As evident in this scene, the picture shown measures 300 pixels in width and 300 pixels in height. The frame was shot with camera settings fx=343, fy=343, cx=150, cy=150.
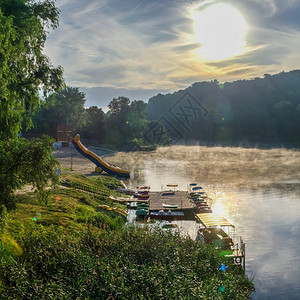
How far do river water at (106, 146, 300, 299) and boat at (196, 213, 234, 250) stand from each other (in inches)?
69.5

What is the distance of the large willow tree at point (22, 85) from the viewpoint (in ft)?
44.5

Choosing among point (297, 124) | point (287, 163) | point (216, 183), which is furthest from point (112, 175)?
point (297, 124)

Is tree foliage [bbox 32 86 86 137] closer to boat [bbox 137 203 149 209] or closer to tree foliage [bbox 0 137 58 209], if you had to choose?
boat [bbox 137 203 149 209]

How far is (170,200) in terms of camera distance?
40.1 meters

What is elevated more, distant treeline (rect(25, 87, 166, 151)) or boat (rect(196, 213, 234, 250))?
distant treeline (rect(25, 87, 166, 151))

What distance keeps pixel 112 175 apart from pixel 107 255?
139 feet

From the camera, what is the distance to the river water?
2238 cm

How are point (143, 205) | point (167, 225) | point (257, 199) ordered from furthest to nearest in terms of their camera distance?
point (257, 199) < point (143, 205) < point (167, 225)

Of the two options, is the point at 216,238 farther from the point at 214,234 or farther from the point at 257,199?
the point at 257,199

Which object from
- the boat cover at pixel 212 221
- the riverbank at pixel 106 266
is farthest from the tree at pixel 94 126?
the riverbank at pixel 106 266

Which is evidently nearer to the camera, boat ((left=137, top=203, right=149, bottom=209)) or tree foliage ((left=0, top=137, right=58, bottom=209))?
tree foliage ((left=0, top=137, right=58, bottom=209))

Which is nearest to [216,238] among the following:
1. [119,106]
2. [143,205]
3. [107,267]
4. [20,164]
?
[143,205]

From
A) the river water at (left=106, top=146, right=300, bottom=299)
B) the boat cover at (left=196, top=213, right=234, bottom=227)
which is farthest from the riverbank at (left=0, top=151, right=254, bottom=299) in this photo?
the boat cover at (left=196, top=213, right=234, bottom=227)

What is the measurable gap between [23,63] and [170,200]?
2683 centimetres
